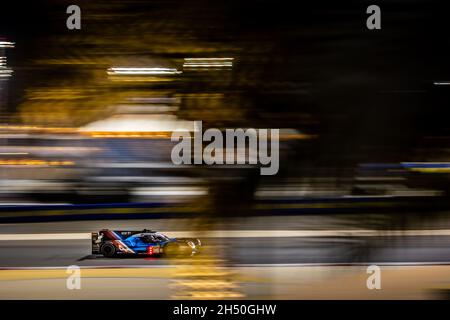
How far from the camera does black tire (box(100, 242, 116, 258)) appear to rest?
14.4 ft

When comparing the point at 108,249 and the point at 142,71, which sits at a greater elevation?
the point at 142,71

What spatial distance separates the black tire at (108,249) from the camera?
14.4ft

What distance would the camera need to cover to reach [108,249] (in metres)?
4.48

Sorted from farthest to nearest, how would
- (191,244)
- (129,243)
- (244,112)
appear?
(129,243) < (191,244) < (244,112)

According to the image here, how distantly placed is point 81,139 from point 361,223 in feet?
3.40

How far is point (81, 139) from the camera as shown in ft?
7.04

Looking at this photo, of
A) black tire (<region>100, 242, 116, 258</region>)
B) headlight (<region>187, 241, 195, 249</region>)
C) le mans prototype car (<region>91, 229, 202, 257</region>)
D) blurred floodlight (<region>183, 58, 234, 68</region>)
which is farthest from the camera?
black tire (<region>100, 242, 116, 258</region>)

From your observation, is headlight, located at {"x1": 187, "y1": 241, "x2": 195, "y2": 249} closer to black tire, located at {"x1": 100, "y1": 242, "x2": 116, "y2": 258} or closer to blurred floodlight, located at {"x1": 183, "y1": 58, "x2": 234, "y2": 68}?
blurred floodlight, located at {"x1": 183, "y1": 58, "x2": 234, "y2": 68}

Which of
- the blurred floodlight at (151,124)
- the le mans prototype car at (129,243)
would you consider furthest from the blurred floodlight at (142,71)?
the le mans prototype car at (129,243)

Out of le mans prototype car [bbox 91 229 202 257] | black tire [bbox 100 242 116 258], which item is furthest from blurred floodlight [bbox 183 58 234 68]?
black tire [bbox 100 242 116 258]

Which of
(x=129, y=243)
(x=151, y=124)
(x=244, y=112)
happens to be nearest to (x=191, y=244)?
(x=151, y=124)

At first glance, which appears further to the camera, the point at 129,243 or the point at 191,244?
the point at 129,243

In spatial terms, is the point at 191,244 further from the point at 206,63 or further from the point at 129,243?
the point at 129,243
